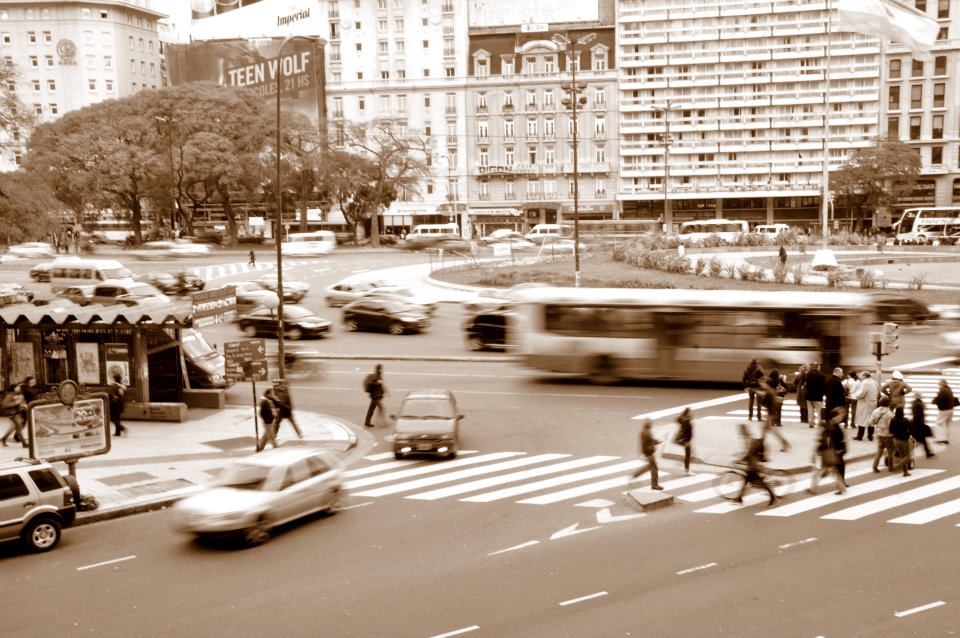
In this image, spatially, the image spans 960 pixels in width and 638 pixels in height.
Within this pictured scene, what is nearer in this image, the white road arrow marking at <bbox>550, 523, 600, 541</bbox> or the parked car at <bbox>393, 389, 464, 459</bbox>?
the white road arrow marking at <bbox>550, 523, 600, 541</bbox>

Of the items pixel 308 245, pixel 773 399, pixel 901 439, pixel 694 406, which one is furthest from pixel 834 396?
pixel 308 245

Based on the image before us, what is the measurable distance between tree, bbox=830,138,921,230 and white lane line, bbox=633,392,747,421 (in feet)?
227

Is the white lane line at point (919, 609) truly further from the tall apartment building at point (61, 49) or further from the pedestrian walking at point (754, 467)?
the tall apartment building at point (61, 49)

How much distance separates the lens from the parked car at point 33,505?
1515 cm

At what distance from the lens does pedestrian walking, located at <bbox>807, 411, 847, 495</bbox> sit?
17.2 m

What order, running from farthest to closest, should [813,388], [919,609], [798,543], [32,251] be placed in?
[32,251] < [813,388] < [798,543] < [919,609]

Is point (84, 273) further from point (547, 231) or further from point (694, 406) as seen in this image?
point (547, 231)

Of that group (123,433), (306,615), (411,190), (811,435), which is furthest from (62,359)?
(411,190)

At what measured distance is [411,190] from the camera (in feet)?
290

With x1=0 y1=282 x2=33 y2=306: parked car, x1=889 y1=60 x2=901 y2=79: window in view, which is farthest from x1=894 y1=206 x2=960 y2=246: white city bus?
x1=0 y1=282 x2=33 y2=306: parked car

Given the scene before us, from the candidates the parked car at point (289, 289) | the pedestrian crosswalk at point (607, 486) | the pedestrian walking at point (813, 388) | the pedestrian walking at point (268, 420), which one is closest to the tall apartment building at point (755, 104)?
the parked car at point (289, 289)

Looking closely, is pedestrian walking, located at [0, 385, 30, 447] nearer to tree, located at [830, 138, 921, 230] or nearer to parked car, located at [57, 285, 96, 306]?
parked car, located at [57, 285, 96, 306]

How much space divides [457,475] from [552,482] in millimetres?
2110

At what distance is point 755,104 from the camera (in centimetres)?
9875
